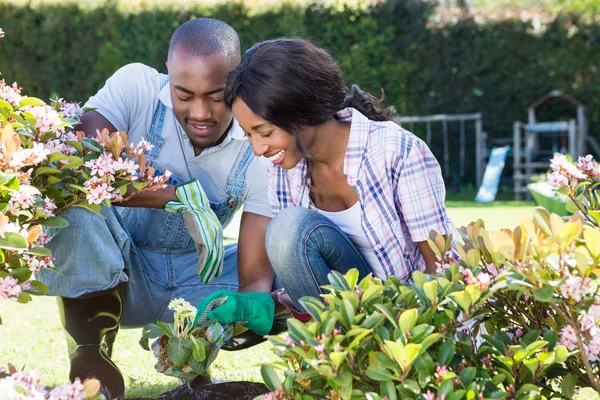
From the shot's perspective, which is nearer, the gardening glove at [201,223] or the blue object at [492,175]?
the gardening glove at [201,223]

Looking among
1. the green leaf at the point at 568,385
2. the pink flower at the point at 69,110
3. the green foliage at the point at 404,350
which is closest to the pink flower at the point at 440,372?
the green foliage at the point at 404,350

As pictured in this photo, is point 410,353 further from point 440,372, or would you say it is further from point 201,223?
point 201,223

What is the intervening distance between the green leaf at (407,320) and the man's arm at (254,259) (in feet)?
4.19

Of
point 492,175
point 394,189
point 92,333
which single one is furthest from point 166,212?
point 492,175

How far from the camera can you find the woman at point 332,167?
7.60 feet

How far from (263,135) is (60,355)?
1556mm

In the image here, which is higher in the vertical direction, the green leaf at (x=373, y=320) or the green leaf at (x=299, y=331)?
the green leaf at (x=373, y=320)

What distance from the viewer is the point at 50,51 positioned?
11.9 m

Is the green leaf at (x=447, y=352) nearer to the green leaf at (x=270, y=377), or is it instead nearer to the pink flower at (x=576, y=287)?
the pink flower at (x=576, y=287)

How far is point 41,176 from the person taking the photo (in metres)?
1.90

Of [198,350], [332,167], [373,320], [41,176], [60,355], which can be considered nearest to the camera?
[373,320]

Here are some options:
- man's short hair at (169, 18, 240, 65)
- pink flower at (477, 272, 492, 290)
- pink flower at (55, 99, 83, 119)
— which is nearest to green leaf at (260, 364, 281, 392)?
pink flower at (477, 272, 492, 290)

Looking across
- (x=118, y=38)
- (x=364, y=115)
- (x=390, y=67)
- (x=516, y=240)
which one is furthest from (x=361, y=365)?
(x=118, y=38)

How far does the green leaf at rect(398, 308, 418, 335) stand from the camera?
139cm
